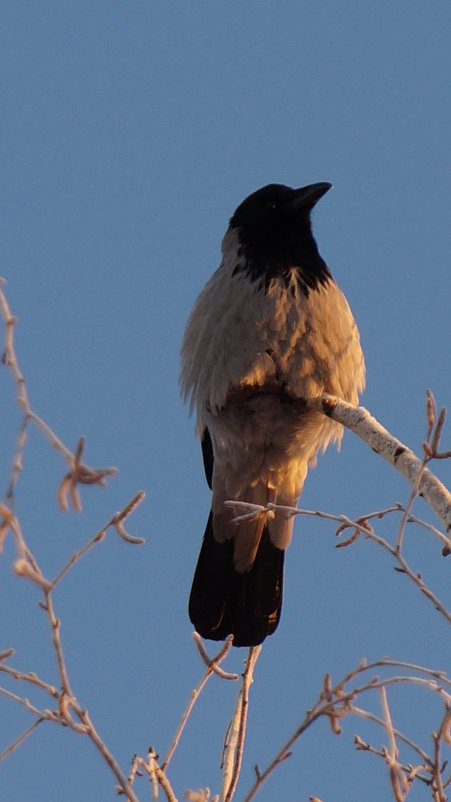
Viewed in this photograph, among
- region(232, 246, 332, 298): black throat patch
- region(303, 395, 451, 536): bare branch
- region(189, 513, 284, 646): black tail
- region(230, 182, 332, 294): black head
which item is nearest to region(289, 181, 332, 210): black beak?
region(230, 182, 332, 294): black head

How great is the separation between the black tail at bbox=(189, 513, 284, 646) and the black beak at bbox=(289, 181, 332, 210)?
1532 millimetres

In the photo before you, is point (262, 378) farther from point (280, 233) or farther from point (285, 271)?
point (280, 233)

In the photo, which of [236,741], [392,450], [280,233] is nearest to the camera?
[236,741]

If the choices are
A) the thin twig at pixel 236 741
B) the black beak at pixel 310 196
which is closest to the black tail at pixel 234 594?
the black beak at pixel 310 196

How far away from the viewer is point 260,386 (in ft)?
16.0

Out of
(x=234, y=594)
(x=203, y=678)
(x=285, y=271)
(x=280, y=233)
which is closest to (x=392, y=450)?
(x=203, y=678)

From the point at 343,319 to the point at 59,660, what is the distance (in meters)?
2.91

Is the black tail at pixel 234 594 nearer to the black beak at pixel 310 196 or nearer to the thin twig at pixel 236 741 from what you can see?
the black beak at pixel 310 196

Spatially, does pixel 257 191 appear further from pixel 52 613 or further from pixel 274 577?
pixel 52 613

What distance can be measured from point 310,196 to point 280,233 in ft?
0.76

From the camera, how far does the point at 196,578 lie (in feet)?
17.3

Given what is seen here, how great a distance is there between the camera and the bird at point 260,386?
16.0ft

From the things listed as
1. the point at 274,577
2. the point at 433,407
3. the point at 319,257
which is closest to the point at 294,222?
the point at 319,257

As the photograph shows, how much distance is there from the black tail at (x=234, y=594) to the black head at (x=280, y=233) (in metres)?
1.18
